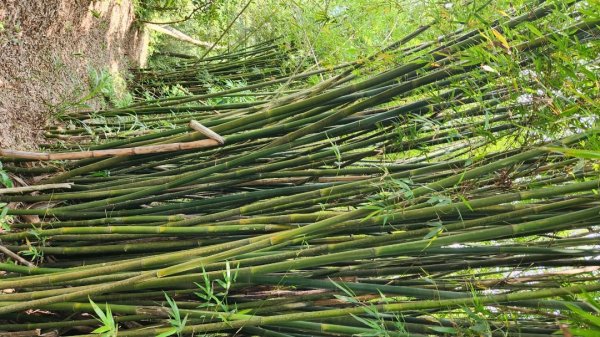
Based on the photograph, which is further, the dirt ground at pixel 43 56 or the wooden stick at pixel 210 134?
the dirt ground at pixel 43 56

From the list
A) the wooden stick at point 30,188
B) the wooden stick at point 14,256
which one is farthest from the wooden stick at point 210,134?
the wooden stick at point 14,256

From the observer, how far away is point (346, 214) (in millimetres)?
1345

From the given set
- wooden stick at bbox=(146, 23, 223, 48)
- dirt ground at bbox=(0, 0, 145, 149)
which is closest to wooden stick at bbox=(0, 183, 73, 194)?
dirt ground at bbox=(0, 0, 145, 149)

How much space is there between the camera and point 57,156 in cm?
210

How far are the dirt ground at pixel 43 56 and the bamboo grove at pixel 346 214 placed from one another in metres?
0.45

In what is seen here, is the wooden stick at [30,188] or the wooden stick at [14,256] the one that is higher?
the wooden stick at [30,188]

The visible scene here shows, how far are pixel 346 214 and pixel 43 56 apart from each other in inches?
86.3

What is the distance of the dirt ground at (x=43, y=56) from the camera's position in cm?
252

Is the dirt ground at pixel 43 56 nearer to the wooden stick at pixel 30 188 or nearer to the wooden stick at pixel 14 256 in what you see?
the wooden stick at pixel 30 188

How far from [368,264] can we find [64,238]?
44.0 inches

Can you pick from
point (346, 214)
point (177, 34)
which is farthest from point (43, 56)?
point (346, 214)

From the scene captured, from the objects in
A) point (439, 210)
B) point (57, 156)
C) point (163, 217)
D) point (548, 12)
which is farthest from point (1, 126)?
point (548, 12)

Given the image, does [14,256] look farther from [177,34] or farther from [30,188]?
[177,34]

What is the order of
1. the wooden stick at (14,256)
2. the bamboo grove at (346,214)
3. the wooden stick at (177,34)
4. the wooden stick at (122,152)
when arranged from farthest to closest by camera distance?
the wooden stick at (177,34) → the wooden stick at (122,152) → the wooden stick at (14,256) → the bamboo grove at (346,214)
